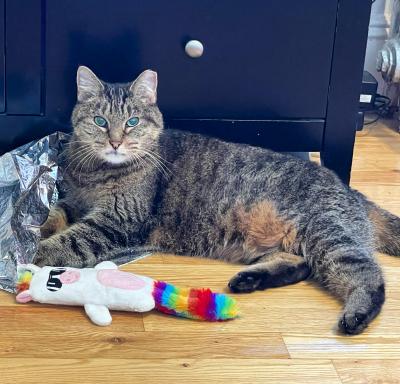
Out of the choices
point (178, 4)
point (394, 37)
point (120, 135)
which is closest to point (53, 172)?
point (120, 135)

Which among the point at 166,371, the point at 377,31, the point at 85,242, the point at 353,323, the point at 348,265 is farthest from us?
the point at 377,31

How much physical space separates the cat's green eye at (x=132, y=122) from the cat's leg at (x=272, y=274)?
0.46 meters

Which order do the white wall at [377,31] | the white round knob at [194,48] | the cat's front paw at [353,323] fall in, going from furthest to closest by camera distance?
the white wall at [377,31] < the white round knob at [194,48] < the cat's front paw at [353,323]

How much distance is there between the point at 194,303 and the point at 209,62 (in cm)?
76

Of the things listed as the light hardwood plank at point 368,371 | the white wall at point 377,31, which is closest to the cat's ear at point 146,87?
the light hardwood plank at point 368,371

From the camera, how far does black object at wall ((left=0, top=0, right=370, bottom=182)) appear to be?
1990 mm

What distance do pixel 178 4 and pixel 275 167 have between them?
19.0 inches

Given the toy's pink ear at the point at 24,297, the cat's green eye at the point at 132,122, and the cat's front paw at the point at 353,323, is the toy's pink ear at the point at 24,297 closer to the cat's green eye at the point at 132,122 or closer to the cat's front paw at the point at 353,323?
the cat's green eye at the point at 132,122

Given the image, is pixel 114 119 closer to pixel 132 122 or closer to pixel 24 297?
pixel 132 122

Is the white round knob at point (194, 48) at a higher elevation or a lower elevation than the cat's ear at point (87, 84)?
higher

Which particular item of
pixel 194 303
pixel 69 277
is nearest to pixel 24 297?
pixel 69 277

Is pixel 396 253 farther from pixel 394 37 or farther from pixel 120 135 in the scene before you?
pixel 394 37

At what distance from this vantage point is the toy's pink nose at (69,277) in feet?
5.18

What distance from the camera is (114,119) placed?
1.91 m
